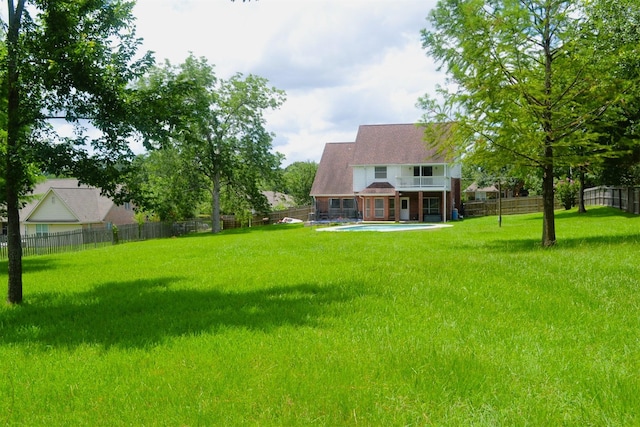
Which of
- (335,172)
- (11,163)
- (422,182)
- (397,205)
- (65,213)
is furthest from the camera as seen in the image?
(335,172)

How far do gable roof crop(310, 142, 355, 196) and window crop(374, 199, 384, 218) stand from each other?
293 cm

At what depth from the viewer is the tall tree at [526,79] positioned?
15.1m

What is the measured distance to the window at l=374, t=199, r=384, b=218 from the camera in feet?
157

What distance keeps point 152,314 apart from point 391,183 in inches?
1586

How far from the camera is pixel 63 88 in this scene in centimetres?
1004

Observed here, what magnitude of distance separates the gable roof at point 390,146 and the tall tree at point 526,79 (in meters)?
29.7

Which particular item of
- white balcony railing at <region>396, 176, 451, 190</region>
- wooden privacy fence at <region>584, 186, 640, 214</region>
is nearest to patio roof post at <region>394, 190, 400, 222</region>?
white balcony railing at <region>396, 176, 451, 190</region>

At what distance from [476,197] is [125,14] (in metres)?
90.0

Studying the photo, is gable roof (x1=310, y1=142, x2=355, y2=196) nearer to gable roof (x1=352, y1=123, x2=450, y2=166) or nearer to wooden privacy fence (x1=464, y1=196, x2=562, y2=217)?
gable roof (x1=352, y1=123, x2=450, y2=166)

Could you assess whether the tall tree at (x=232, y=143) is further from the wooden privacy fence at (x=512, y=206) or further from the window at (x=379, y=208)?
the wooden privacy fence at (x=512, y=206)

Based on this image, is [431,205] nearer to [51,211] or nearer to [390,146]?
[390,146]

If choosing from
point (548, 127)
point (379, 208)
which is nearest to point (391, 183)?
point (379, 208)

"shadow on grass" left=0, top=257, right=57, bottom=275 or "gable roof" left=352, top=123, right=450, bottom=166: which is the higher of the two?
"gable roof" left=352, top=123, right=450, bottom=166

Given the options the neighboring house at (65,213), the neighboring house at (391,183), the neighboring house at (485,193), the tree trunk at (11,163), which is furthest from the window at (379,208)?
the neighboring house at (485,193)
